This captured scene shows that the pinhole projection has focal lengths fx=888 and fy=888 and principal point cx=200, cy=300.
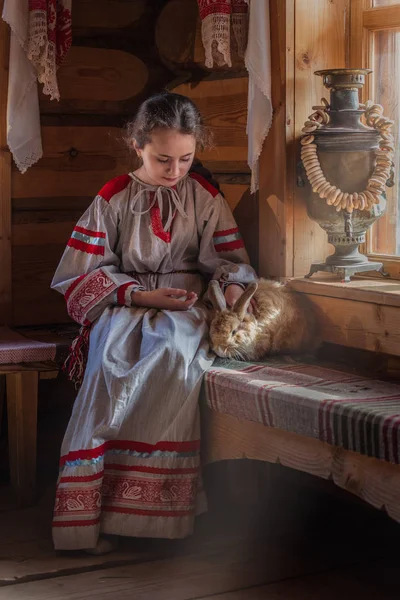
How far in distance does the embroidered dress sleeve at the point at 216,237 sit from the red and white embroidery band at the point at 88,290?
16.1 inches

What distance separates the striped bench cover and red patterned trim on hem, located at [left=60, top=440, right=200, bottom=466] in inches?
6.0

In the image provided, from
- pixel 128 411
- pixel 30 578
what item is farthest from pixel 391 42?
pixel 30 578

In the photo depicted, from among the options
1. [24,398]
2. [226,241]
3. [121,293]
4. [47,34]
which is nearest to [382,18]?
[226,241]

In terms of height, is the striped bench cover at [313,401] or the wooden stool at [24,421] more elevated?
the striped bench cover at [313,401]

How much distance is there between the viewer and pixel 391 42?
10.5ft

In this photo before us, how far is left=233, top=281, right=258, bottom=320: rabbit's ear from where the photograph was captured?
3002mm

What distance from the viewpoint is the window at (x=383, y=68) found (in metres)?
3.20

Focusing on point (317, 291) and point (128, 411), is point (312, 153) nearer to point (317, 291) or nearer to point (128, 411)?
point (317, 291)

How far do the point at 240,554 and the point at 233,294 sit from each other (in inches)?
34.8

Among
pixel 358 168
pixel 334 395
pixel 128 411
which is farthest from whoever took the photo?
pixel 358 168

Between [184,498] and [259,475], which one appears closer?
[184,498]

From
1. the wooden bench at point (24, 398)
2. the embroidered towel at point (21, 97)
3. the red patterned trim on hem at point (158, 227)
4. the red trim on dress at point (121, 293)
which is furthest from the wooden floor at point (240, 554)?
the embroidered towel at point (21, 97)

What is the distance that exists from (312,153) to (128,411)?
3.66 feet

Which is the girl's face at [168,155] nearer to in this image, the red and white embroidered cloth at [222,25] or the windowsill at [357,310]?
the red and white embroidered cloth at [222,25]
